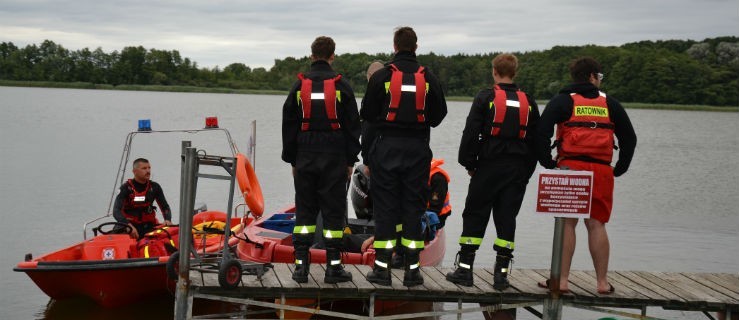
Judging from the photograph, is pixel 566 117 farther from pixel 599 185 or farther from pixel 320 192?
pixel 320 192

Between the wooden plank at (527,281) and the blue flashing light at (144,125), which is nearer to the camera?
the wooden plank at (527,281)

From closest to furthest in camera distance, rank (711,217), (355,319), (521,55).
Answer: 1. (355,319)
2. (711,217)
3. (521,55)

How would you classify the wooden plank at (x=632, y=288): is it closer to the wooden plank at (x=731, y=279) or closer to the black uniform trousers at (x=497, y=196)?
the wooden plank at (x=731, y=279)

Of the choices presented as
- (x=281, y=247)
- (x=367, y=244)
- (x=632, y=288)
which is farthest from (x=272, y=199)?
(x=632, y=288)

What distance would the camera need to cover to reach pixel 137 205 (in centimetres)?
990

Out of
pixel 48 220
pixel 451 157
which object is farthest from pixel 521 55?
pixel 48 220

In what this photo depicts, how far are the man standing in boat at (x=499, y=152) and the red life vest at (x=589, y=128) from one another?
291 millimetres

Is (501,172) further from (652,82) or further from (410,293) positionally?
(652,82)

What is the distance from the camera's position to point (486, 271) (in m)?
7.32

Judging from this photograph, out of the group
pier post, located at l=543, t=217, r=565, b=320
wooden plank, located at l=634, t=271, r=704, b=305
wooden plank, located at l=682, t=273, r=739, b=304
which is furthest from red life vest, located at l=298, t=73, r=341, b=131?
wooden plank, located at l=682, t=273, r=739, b=304

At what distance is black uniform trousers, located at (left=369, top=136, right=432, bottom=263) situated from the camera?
6246 mm

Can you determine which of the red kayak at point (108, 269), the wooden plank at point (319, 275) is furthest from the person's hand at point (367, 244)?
the red kayak at point (108, 269)

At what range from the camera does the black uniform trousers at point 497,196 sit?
634cm

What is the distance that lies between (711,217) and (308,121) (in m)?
15.8
